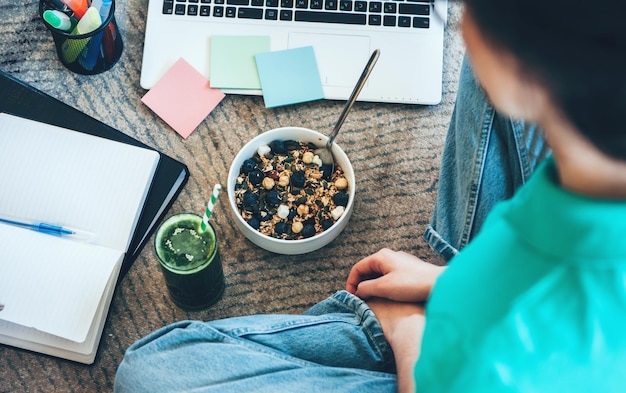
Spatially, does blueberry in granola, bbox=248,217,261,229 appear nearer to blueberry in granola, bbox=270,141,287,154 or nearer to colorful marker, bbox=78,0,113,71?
blueberry in granola, bbox=270,141,287,154

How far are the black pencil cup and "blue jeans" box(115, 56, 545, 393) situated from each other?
1.14 feet

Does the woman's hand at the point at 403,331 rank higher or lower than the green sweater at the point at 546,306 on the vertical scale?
lower

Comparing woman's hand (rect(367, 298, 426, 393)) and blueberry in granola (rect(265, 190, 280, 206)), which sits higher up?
blueberry in granola (rect(265, 190, 280, 206))

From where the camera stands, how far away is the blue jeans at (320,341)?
2.23 feet

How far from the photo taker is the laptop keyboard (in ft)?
2.81

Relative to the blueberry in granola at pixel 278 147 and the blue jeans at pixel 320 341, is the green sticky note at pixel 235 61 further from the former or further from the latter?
the blue jeans at pixel 320 341

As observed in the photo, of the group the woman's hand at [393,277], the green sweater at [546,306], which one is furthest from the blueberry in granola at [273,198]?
the green sweater at [546,306]

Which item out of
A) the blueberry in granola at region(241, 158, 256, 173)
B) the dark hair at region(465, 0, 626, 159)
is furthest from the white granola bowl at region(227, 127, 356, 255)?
the dark hair at region(465, 0, 626, 159)

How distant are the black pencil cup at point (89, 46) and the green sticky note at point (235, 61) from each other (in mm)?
121

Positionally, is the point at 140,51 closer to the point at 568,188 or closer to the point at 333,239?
the point at 333,239

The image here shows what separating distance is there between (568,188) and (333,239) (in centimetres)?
42

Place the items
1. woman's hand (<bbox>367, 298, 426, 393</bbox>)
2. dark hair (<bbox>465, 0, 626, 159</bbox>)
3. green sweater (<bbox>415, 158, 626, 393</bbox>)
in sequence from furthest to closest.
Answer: woman's hand (<bbox>367, 298, 426, 393</bbox>) < green sweater (<bbox>415, 158, 626, 393</bbox>) < dark hair (<bbox>465, 0, 626, 159</bbox>)

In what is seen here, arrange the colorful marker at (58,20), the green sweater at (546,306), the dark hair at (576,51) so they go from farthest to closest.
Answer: the colorful marker at (58,20) → the green sweater at (546,306) → the dark hair at (576,51)

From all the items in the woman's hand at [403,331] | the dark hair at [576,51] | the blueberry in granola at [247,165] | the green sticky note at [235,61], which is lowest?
the woman's hand at [403,331]
